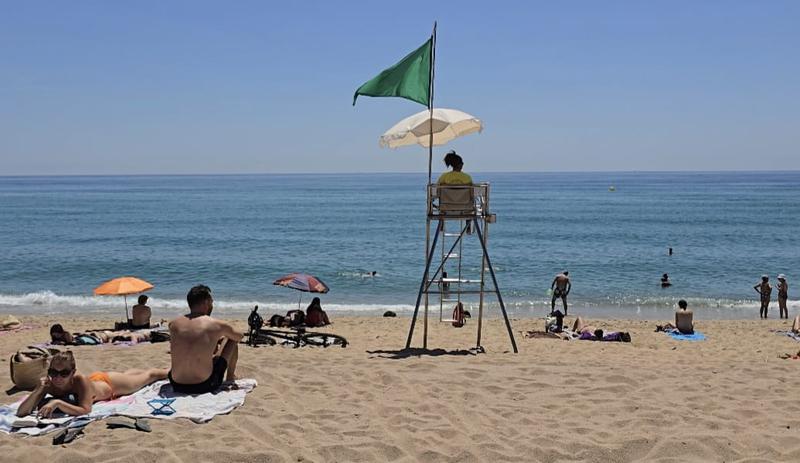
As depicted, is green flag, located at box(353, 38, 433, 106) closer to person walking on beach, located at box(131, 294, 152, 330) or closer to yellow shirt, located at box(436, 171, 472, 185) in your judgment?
yellow shirt, located at box(436, 171, 472, 185)

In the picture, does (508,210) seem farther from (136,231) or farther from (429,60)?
(429,60)

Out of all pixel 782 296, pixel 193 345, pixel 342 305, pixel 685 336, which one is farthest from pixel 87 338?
pixel 782 296

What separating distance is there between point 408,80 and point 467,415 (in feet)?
19.0

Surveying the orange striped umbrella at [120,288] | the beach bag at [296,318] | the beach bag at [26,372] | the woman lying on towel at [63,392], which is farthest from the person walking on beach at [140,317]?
the woman lying on towel at [63,392]

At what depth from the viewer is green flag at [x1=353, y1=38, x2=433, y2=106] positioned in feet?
34.7

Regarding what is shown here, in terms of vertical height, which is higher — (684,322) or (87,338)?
(87,338)

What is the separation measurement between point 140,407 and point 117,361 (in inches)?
122

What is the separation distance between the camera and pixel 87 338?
1284cm

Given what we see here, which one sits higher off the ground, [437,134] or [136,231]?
[437,134]

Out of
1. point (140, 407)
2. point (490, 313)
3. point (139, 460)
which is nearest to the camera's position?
point (139, 460)

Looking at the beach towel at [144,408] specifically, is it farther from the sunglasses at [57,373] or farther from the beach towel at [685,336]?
the beach towel at [685,336]

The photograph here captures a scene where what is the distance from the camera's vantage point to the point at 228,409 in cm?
664

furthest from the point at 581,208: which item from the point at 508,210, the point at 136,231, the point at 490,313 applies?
the point at 490,313

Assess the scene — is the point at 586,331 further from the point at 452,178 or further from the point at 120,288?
the point at 120,288
